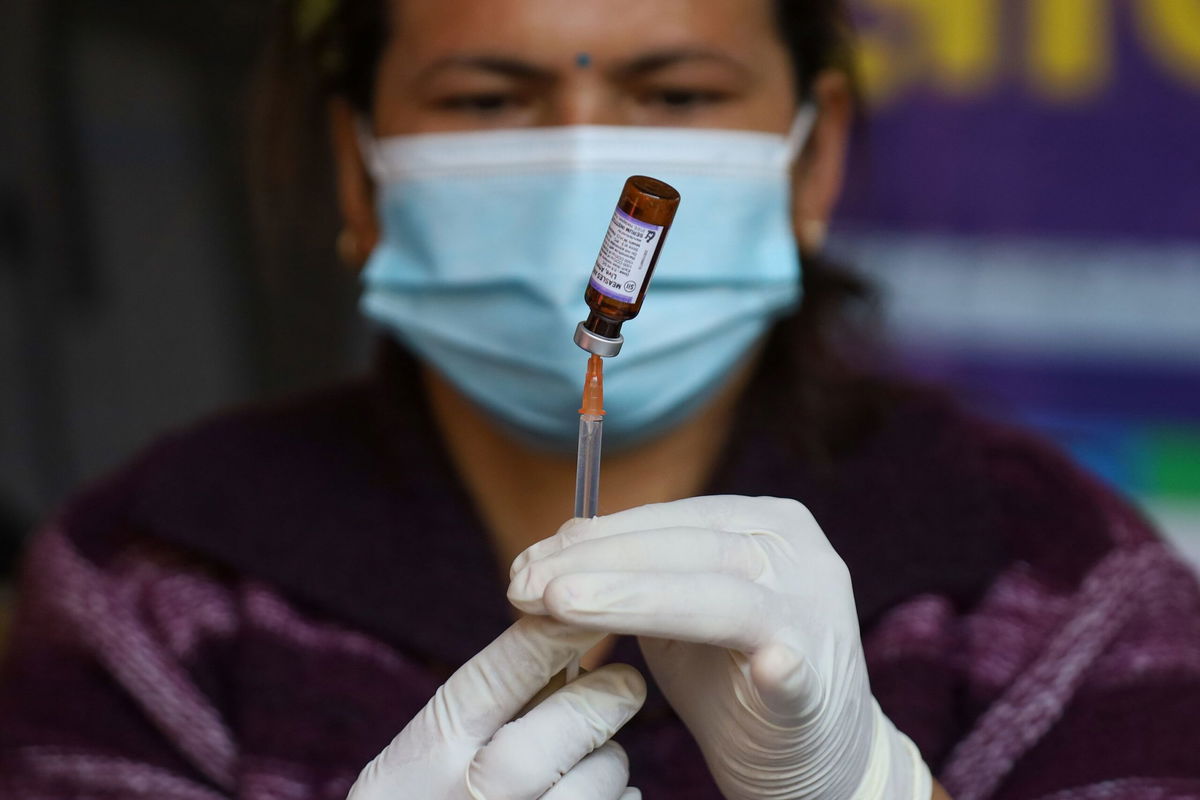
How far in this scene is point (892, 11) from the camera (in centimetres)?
224

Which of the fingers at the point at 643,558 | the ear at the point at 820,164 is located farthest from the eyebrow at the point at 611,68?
the fingers at the point at 643,558

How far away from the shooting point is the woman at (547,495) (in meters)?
1.29

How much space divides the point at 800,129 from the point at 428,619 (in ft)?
2.19

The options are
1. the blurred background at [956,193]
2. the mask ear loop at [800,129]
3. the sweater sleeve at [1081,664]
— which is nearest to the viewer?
the sweater sleeve at [1081,664]

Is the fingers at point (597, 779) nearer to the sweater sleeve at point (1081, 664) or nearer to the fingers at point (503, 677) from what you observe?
Answer: the fingers at point (503, 677)

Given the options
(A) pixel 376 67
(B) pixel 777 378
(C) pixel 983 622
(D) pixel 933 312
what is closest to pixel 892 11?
(D) pixel 933 312

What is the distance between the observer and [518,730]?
92 cm

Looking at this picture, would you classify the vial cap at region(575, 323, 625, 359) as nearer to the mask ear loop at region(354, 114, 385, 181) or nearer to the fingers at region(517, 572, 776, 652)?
the fingers at region(517, 572, 776, 652)

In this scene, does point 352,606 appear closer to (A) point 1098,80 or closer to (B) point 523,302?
(B) point 523,302

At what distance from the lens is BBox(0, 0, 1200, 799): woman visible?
1287 millimetres

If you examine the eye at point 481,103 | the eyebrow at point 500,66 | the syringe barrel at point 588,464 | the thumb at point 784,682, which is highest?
the eyebrow at point 500,66

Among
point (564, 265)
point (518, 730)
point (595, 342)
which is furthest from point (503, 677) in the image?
point (564, 265)

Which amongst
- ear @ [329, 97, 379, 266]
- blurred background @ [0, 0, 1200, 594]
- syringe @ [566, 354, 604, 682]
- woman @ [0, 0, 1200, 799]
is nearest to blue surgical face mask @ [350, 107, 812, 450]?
woman @ [0, 0, 1200, 799]

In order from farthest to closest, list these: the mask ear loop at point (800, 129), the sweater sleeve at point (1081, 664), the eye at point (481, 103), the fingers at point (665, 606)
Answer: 1. the mask ear loop at point (800, 129)
2. the eye at point (481, 103)
3. the sweater sleeve at point (1081, 664)
4. the fingers at point (665, 606)
